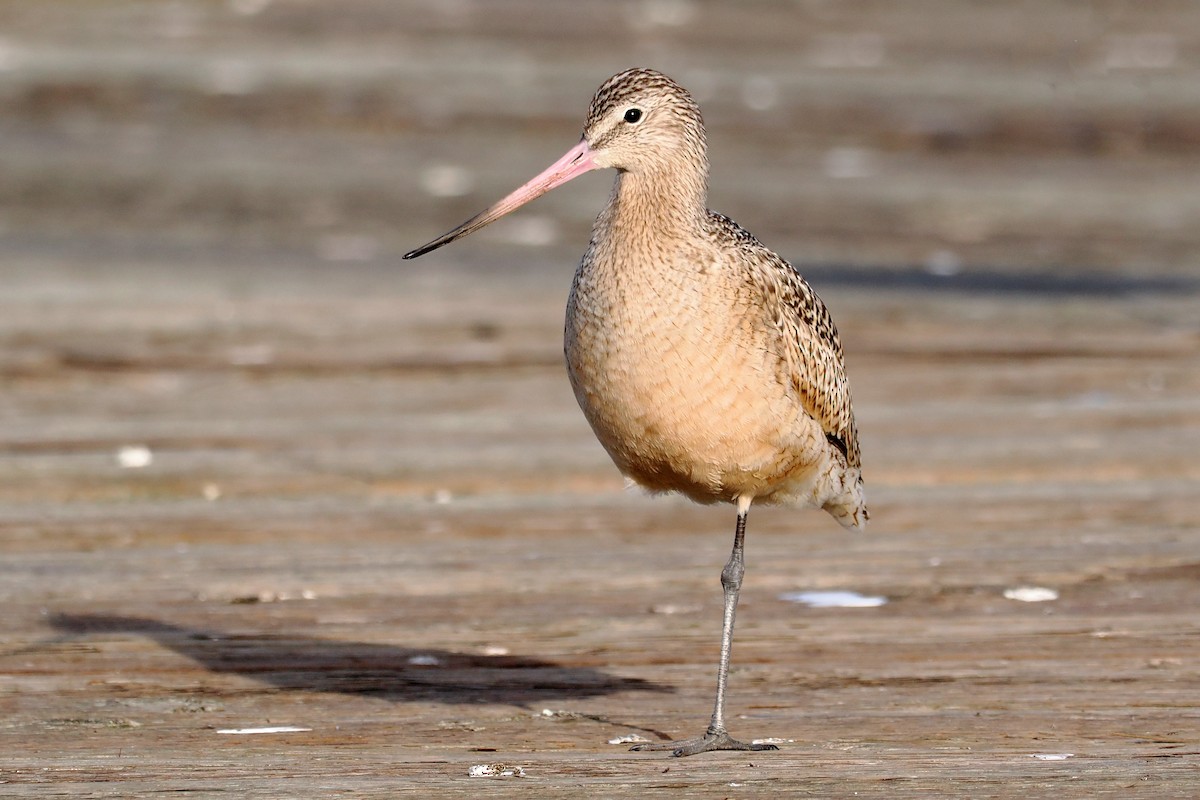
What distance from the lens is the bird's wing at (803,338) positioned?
559cm

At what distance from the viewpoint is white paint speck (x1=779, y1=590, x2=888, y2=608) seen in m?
6.43

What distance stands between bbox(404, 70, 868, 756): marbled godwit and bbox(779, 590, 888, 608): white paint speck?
29.3 inches

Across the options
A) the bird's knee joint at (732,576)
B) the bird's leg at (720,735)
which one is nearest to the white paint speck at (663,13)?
the bird's knee joint at (732,576)

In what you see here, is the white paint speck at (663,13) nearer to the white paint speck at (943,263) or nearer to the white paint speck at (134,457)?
the white paint speck at (943,263)

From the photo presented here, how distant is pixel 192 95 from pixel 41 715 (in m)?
11.1

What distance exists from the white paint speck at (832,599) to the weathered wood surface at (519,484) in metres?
0.05

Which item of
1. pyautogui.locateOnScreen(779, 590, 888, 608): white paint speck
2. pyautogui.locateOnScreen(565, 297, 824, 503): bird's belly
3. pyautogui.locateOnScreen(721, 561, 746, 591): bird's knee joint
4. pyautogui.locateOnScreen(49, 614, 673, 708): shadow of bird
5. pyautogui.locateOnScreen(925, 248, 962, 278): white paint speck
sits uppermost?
pyautogui.locateOnScreen(925, 248, 962, 278): white paint speck

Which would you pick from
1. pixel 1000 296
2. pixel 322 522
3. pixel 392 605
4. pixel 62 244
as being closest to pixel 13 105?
pixel 62 244

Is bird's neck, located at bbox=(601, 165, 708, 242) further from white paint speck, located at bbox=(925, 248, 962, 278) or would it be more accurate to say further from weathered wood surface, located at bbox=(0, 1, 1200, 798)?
white paint speck, located at bbox=(925, 248, 962, 278)

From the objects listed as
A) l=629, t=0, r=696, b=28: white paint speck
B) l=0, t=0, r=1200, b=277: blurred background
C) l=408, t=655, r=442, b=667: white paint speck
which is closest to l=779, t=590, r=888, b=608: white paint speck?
l=408, t=655, r=442, b=667: white paint speck

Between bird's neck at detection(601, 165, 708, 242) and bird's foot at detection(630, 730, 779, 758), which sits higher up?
bird's neck at detection(601, 165, 708, 242)

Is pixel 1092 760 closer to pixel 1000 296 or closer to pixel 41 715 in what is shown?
pixel 41 715

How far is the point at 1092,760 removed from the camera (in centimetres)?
495

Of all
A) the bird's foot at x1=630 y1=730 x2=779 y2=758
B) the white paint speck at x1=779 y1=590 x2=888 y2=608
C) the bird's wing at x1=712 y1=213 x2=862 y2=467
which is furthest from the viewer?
the white paint speck at x1=779 y1=590 x2=888 y2=608
